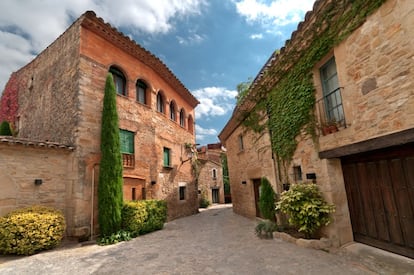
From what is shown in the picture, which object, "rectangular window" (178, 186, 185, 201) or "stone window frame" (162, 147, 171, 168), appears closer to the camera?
"stone window frame" (162, 147, 171, 168)

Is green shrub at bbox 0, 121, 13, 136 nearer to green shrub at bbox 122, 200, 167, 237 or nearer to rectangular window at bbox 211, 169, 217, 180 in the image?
green shrub at bbox 122, 200, 167, 237

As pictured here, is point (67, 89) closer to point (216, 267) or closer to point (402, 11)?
point (216, 267)

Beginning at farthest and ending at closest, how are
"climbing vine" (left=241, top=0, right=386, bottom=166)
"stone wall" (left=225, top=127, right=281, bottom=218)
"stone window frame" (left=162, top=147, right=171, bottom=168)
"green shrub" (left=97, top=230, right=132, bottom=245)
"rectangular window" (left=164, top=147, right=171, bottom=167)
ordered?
"rectangular window" (left=164, top=147, right=171, bottom=167) < "stone window frame" (left=162, top=147, right=171, bottom=168) < "stone wall" (left=225, top=127, right=281, bottom=218) < "green shrub" (left=97, top=230, right=132, bottom=245) < "climbing vine" (left=241, top=0, right=386, bottom=166)

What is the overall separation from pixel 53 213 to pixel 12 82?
1111 cm

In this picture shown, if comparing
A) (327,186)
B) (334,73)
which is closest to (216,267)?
(327,186)

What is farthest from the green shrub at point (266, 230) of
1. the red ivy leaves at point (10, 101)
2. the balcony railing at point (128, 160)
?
the red ivy leaves at point (10, 101)

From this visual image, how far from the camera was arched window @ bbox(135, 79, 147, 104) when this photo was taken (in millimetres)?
11398

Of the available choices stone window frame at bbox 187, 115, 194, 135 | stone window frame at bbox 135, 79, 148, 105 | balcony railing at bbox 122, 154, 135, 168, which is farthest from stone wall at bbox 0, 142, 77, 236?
stone window frame at bbox 187, 115, 194, 135

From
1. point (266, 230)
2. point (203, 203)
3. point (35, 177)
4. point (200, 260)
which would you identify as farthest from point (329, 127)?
point (203, 203)

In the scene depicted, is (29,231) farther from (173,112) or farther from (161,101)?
(173,112)

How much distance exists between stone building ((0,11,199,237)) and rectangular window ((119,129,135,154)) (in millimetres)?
46

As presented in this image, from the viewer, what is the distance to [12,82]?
1317 cm

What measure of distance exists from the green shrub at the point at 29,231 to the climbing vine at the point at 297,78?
7.76 m

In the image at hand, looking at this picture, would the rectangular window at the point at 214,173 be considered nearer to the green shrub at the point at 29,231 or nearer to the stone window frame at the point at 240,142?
the stone window frame at the point at 240,142
